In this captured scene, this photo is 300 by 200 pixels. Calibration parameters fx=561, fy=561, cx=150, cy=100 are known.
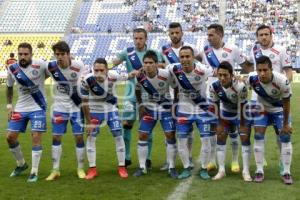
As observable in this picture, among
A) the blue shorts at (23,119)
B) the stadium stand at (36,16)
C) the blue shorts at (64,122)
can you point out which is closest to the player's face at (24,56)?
the blue shorts at (23,119)

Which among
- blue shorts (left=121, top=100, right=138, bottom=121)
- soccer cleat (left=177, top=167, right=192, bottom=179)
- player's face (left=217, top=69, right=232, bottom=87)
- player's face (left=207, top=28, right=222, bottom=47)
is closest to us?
player's face (left=217, top=69, right=232, bottom=87)

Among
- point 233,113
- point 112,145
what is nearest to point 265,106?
point 233,113

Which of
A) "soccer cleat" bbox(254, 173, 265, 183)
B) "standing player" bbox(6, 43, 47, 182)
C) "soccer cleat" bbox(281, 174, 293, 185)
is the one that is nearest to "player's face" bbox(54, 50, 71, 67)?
"standing player" bbox(6, 43, 47, 182)

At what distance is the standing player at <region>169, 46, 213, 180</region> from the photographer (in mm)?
8039

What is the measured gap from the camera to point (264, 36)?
8062 millimetres

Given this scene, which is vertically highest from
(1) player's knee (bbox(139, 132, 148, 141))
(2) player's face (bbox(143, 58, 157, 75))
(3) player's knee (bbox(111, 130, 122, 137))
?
(2) player's face (bbox(143, 58, 157, 75))

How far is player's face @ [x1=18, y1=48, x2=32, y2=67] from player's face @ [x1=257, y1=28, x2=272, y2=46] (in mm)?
3341

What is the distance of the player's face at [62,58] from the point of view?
799 centimetres

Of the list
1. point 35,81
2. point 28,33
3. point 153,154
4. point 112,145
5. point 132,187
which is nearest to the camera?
point 132,187

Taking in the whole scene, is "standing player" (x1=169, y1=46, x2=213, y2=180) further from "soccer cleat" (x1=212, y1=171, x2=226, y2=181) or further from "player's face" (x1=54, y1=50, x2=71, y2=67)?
"player's face" (x1=54, y1=50, x2=71, y2=67)

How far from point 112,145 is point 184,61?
169 inches

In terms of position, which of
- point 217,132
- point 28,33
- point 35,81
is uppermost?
point 28,33

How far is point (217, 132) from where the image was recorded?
8.30m

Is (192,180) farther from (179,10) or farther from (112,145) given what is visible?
(179,10)
